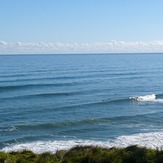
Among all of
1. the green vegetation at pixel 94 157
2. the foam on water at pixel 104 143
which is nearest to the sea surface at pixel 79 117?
the foam on water at pixel 104 143

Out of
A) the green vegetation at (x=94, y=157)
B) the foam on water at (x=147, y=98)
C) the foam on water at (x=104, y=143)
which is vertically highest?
the green vegetation at (x=94, y=157)

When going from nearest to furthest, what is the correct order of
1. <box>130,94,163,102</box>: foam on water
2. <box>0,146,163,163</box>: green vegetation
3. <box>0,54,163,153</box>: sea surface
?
<box>0,146,163,163</box>: green vegetation → <box>0,54,163,153</box>: sea surface → <box>130,94,163,102</box>: foam on water

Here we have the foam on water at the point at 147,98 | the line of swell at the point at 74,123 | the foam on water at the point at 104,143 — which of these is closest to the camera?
the foam on water at the point at 104,143

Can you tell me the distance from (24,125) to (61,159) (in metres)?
17.8

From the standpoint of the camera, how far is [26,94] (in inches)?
1964

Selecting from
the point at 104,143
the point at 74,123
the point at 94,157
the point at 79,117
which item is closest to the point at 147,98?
the point at 79,117

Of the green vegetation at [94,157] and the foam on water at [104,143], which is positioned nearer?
the green vegetation at [94,157]

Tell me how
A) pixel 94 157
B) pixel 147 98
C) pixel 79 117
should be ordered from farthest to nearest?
pixel 147 98 → pixel 79 117 → pixel 94 157

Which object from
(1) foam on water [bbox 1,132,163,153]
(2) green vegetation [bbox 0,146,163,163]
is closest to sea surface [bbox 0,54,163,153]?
(1) foam on water [bbox 1,132,163,153]

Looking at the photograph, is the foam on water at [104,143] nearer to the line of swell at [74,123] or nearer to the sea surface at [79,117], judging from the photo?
the sea surface at [79,117]

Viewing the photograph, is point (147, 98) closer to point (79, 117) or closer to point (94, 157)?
point (79, 117)

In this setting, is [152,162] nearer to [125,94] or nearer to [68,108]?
[68,108]

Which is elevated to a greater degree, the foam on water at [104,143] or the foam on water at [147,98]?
the foam on water at [147,98]

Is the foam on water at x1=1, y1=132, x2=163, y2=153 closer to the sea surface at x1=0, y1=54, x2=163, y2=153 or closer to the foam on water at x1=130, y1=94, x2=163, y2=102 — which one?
the sea surface at x1=0, y1=54, x2=163, y2=153
